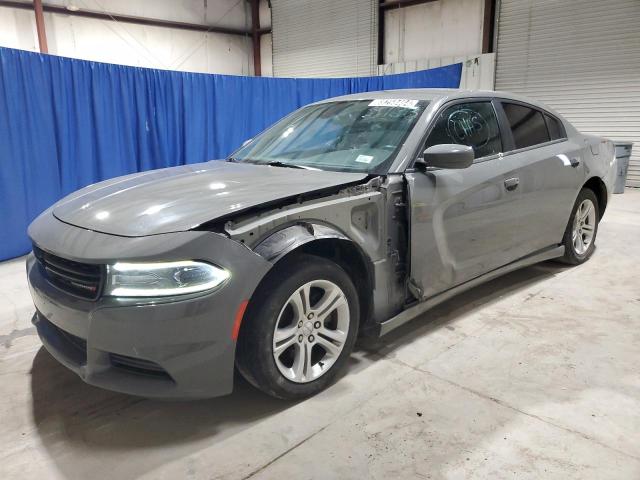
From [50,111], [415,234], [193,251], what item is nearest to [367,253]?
[415,234]

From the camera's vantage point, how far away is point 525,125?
349 cm

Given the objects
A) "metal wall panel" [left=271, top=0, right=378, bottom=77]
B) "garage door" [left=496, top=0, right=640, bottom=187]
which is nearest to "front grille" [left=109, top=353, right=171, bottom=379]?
"garage door" [left=496, top=0, right=640, bottom=187]

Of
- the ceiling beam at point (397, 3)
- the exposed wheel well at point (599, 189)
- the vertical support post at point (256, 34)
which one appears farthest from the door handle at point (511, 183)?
the vertical support post at point (256, 34)

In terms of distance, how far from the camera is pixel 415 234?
260 centimetres

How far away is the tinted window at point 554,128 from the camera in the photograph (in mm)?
3736

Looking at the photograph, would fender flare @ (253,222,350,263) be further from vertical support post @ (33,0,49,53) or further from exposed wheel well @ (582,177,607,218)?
vertical support post @ (33,0,49,53)

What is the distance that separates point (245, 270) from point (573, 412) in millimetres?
1570

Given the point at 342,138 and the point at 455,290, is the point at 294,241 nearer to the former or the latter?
the point at 342,138

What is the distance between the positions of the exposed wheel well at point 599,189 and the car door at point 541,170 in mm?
320

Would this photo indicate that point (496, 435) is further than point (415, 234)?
No

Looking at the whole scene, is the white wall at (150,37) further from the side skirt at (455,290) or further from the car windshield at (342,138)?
the side skirt at (455,290)

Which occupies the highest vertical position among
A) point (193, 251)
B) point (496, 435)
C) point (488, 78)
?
point (488, 78)

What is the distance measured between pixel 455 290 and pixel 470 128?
99 centimetres

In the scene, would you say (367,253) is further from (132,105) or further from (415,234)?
(132,105)
